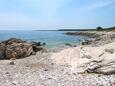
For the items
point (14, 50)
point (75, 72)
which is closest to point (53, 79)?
point (75, 72)

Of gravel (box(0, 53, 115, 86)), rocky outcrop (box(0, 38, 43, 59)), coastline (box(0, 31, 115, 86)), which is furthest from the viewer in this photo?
rocky outcrop (box(0, 38, 43, 59))

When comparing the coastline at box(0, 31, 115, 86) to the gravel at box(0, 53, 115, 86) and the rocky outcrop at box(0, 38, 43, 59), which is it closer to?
the gravel at box(0, 53, 115, 86)

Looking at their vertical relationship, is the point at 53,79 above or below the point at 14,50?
below

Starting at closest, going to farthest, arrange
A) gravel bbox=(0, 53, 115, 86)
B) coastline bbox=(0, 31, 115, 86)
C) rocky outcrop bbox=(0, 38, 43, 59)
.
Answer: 1. gravel bbox=(0, 53, 115, 86)
2. coastline bbox=(0, 31, 115, 86)
3. rocky outcrop bbox=(0, 38, 43, 59)

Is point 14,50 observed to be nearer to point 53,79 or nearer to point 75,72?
point 75,72

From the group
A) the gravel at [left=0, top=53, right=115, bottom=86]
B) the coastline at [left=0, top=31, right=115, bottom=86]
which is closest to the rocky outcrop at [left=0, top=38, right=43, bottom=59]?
the coastline at [left=0, top=31, right=115, bottom=86]

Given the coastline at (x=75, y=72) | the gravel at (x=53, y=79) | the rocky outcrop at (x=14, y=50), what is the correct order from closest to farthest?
1. the gravel at (x=53, y=79)
2. the coastline at (x=75, y=72)
3. the rocky outcrop at (x=14, y=50)

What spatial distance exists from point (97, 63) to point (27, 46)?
38.2 ft

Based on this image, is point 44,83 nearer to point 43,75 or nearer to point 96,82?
point 43,75

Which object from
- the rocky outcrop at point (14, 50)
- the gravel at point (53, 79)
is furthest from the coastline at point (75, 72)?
the rocky outcrop at point (14, 50)

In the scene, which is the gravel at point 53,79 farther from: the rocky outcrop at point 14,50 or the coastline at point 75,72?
the rocky outcrop at point 14,50

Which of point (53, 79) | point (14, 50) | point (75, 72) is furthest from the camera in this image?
point (14, 50)

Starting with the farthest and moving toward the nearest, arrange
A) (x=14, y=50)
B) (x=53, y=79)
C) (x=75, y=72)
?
1. (x=14, y=50)
2. (x=75, y=72)
3. (x=53, y=79)

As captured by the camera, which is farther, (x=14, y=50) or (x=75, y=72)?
(x=14, y=50)
